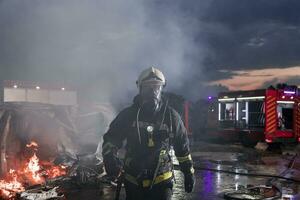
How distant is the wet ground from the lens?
833 cm

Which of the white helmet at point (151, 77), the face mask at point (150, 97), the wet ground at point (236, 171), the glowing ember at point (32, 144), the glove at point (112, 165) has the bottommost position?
the wet ground at point (236, 171)

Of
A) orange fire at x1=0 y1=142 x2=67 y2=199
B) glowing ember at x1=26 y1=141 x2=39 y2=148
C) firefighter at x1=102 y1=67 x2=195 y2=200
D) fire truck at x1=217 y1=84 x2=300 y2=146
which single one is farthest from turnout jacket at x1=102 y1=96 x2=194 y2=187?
fire truck at x1=217 y1=84 x2=300 y2=146

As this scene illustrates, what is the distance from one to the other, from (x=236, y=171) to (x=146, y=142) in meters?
7.83

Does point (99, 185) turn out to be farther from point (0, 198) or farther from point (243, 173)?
point (243, 173)

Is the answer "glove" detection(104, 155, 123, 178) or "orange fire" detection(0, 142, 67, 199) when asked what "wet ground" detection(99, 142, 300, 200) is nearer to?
"orange fire" detection(0, 142, 67, 199)

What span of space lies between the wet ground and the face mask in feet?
13.9

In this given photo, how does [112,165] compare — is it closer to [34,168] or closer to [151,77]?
[151,77]

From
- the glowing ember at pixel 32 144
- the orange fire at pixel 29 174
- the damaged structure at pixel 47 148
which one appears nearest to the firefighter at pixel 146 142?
the damaged structure at pixel 47 148

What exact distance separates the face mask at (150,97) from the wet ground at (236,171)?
167 inches

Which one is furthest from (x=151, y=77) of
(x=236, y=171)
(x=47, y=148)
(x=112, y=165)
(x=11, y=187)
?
(x=236, y=171)

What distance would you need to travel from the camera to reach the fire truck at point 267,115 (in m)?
17.6

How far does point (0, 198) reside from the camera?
7.35m

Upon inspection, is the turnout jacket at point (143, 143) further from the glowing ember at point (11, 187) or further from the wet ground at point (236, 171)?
the glowing ember at point (11, 187)

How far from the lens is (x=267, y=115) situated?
17.5 m
